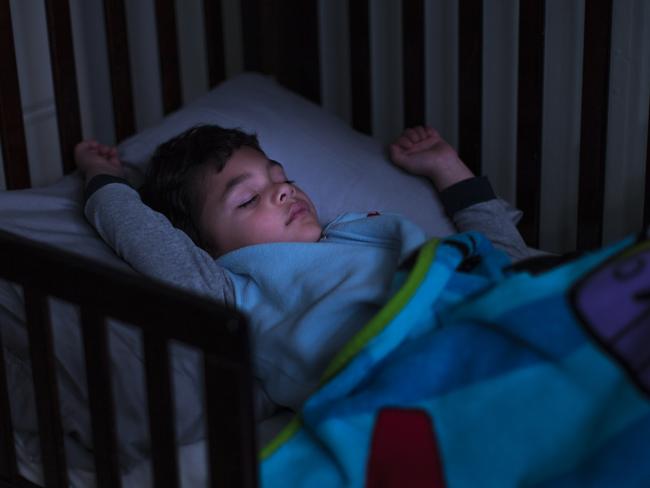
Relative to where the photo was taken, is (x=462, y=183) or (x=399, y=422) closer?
(x=399, y=422)

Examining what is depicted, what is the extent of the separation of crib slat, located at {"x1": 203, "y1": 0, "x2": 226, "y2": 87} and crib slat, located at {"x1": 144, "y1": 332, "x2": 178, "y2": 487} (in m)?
1.00

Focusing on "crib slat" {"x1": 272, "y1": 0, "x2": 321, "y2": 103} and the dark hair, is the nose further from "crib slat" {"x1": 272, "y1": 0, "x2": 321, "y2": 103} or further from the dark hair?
"crib slat" {"x1": 272, "y1": 0, "x2": 321, "y2": 103}

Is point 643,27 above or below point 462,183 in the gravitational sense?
above

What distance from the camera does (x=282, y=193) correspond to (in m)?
1.32

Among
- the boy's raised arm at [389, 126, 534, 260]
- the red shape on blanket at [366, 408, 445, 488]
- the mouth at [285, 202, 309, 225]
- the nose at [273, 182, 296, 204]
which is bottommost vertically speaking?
the red shape on blanket at [366, 408, 445, 488]

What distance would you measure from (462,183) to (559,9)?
0.37 meters

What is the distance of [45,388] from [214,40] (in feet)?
2.97

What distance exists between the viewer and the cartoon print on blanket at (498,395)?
906 millimetres

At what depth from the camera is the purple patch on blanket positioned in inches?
36.3

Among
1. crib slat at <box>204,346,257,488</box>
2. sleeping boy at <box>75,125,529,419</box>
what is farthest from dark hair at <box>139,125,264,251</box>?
crib slat at <box>204,346,257,488</box>

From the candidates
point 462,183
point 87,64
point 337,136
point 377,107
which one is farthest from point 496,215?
point 87,64

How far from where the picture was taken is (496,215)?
1451mm

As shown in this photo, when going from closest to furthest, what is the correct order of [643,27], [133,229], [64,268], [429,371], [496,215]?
[64,268] < [429,371] < [133,229] < [496,215] < [643,27]

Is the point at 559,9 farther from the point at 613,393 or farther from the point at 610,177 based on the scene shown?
the point at 613,393
